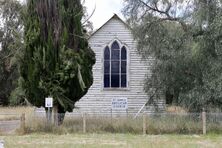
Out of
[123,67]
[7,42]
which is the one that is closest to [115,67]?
[123,67]

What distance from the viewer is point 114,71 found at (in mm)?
31875

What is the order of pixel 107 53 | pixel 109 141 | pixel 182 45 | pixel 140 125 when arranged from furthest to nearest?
pixel 107 53, pixel 182 45, pixel 140 125, pixel 109 141

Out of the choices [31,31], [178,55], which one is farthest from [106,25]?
[31,31]

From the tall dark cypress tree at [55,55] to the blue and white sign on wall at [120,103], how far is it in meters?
9.18

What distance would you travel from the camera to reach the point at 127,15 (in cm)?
2603

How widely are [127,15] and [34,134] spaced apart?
9.76 metres

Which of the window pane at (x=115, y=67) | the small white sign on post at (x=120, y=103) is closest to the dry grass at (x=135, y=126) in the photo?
the small white sign on post at (x=120, y=103)

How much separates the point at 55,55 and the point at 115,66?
1114cm

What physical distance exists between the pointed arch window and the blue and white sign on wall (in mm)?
1196

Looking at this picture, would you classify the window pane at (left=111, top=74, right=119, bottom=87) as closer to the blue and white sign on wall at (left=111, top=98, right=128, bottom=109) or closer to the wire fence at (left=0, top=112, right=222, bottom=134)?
the blue and white sign on wall at (left=111, top=98, right=128, bottom=109)

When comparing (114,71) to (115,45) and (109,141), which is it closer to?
(115,45)

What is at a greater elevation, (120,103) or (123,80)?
(123,80)

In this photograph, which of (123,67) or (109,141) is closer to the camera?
(109,141)

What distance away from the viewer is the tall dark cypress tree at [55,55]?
20.9 meters
